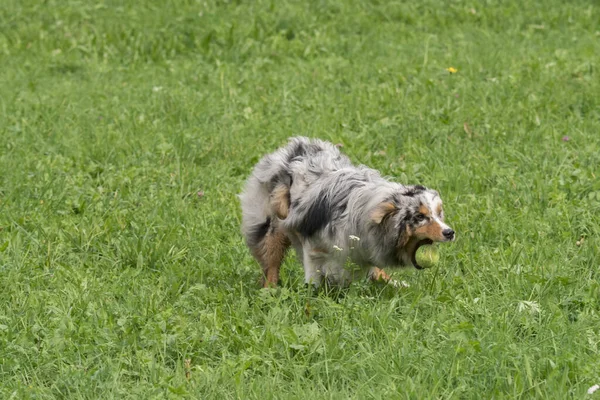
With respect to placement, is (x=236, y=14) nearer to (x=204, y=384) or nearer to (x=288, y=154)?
(x=288, y=154)

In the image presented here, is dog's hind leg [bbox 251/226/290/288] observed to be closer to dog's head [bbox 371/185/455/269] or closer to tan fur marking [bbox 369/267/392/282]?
tan fur marking [bbox 369/267/392/282]

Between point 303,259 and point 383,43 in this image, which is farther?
point 383,43

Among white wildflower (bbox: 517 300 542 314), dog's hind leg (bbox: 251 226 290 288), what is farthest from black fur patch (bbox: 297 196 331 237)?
white wildflower (bbox: 517 300 542 314)

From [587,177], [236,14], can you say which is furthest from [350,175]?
[236,14]

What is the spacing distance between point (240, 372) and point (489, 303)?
139 cm

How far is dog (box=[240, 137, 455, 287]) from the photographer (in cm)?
514

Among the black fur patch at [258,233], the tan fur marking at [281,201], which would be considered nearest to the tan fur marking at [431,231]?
the tan fur marking at [281,201]

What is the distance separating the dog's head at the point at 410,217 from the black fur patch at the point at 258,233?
37.2 inches

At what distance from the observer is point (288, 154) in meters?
5.95

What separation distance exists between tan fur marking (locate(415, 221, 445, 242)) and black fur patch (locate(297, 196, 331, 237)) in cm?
58

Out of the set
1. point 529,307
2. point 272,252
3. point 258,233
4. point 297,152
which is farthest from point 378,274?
point 529,307

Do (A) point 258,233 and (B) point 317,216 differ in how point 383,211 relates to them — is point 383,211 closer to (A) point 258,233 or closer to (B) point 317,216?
(B) point 317,216

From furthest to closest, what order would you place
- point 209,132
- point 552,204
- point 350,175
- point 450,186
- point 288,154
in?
1. point 209,132
2. point 450,186
3. point 552,204
4. point 288,154
5. point 350,175

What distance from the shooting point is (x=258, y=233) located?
5957mm
